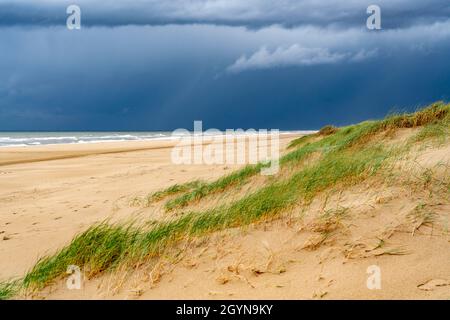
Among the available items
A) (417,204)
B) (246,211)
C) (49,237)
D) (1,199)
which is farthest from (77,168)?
(417,204)

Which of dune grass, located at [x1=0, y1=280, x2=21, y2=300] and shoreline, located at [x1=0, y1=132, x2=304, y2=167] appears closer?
dune grass, located at [x1=0, y1=280, x2=21, y2=300]

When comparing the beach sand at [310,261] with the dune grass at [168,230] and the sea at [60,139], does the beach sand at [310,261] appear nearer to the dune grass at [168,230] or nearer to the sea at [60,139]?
the dune grass at [168,230]

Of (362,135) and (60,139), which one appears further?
(60,139)

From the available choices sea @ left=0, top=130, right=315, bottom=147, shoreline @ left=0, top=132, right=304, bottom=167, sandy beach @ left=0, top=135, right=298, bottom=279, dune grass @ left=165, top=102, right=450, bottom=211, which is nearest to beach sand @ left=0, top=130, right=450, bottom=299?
sandy beach @ left=0, top=135, right=298, bottom=279

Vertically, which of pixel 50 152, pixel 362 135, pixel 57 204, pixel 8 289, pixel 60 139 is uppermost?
pixel 60 139

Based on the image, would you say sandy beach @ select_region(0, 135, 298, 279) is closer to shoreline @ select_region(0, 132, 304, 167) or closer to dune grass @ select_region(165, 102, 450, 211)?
dune grass @ select_region(165, 102, 450, 211)

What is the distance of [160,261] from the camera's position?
13.7 ft

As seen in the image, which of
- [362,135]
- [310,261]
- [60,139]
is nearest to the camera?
[310,261]

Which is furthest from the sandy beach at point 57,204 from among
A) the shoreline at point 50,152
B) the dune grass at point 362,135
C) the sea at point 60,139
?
the sea at point 60,139

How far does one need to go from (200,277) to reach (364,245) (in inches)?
60.4

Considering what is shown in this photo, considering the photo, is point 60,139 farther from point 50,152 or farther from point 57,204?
point 57,204

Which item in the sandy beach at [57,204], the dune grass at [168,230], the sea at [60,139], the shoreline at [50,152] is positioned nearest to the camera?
the dune grass at [168,230]

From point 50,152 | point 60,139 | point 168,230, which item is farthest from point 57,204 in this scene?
point 60,139

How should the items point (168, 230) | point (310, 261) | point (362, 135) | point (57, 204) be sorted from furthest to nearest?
1. point (362, 135)
2. point (57, 204)
3. point (168, 230)
4. point (310, 261)
